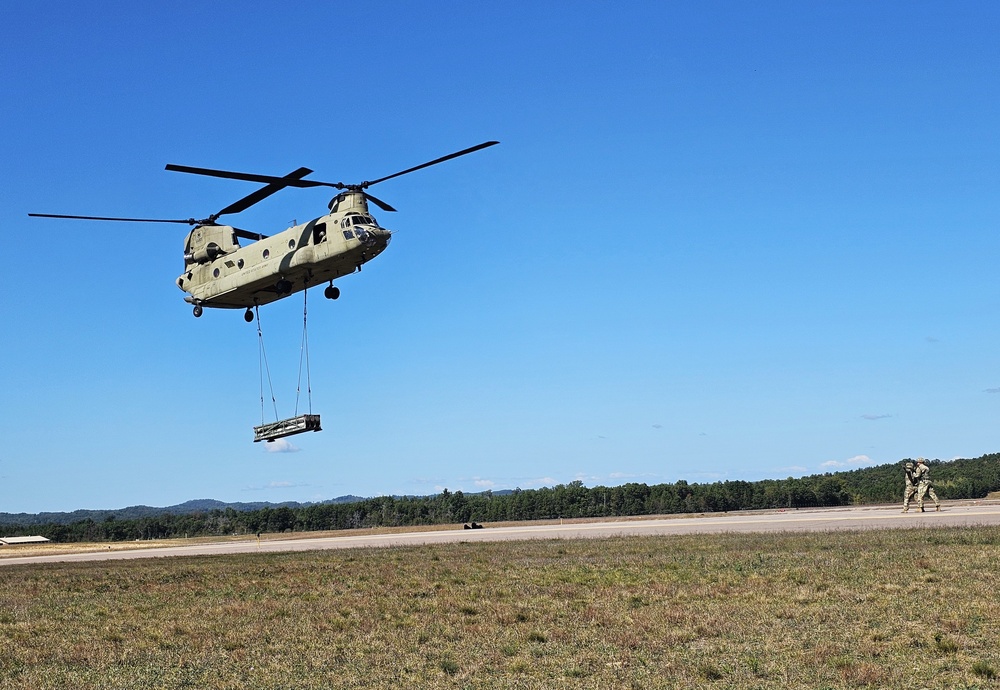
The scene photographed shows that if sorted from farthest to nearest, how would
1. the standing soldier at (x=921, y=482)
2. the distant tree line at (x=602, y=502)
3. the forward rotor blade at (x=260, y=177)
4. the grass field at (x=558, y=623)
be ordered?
the distant tree line at (x=602, y=502) < the standing soldier at (x=921, y=482) < the forward rotor blade at (x=260, y=177) < the grass field at (x=558, y=623)

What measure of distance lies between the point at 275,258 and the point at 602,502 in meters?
109

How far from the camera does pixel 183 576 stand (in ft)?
102

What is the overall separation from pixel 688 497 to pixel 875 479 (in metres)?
27.6

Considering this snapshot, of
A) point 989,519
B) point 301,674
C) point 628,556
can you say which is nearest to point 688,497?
point 989,519

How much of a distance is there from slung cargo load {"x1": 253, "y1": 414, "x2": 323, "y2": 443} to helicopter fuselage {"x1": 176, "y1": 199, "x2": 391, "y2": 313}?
4.80 m

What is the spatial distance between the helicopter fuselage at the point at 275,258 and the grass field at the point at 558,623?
10762 millimetres

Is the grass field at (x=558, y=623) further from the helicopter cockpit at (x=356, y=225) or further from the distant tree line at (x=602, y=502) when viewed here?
the distant tree line at (x=602, y=502)

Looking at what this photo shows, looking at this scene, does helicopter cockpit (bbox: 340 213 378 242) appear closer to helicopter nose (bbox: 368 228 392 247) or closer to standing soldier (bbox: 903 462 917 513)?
helicopter nose (bbox: 368 228 392 247)

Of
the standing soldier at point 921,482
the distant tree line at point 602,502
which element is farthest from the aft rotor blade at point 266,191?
the distant tree line at point 602,502

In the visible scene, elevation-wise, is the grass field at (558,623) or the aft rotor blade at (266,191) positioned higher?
the aft rotor blade at (266,191)

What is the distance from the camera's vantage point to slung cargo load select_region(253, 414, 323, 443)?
119 feet

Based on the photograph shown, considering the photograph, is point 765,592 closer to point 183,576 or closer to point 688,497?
point 183,576

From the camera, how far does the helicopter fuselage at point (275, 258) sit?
32438 mm

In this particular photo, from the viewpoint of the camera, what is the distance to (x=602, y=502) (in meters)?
138
